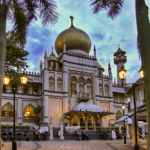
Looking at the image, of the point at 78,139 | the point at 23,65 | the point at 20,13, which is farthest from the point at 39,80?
the point at 20,13

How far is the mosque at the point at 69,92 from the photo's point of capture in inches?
1433

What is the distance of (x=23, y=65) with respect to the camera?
19812mm

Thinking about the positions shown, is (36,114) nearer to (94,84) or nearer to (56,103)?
(56,103)

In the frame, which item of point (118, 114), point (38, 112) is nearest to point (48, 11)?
point (38, 112)

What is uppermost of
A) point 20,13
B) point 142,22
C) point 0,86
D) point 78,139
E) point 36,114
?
point 20,13

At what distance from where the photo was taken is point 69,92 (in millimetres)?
39094

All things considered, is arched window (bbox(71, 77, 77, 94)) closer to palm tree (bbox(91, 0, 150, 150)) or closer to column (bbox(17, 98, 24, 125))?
column (bbox(17, 98, 24, 125))

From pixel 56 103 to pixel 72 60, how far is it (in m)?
8.79

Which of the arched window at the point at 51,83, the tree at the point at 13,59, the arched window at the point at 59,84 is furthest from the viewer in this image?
the arched window at the point at 59,84

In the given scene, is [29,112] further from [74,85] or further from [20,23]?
[20,23]

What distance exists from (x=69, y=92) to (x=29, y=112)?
7986 millimetres

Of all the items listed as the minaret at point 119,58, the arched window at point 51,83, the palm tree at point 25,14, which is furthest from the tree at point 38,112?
the palm tree at point 25,14

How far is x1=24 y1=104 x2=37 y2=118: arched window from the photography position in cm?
3763

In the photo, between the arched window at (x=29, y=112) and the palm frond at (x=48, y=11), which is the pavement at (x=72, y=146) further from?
the arched window at (x=29, y=112)
